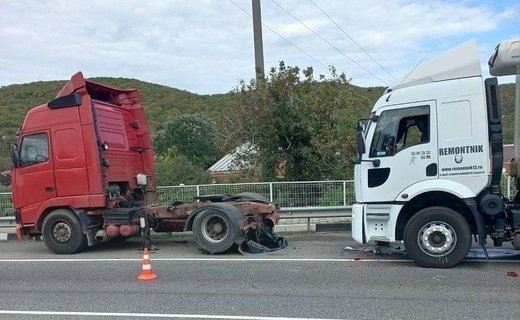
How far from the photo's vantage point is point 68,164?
1083 cm

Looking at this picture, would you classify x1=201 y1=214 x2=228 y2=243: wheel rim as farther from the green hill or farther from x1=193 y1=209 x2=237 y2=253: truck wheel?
the green hill

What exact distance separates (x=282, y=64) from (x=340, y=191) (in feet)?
23.0

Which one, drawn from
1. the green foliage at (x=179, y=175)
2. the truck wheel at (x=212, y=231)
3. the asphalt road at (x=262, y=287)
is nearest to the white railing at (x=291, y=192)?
the asphalt road at (x=262, y=287)

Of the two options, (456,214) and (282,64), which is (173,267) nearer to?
(456,214)

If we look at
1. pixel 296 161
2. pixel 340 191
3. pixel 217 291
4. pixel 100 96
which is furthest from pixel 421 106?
pixel 296 161

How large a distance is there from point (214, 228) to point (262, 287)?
318 cm

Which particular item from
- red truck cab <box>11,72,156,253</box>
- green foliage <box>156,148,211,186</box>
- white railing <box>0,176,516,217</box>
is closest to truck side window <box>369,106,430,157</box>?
white railing <box>0,176,516,217</box>

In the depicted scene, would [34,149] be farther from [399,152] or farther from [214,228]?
[399,152]

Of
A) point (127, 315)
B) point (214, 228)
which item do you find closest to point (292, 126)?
point (214, 228)

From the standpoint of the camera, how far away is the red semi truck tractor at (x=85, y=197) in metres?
10.7

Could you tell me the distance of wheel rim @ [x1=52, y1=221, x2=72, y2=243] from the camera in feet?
35.9

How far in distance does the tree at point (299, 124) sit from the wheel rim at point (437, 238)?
30.8ft

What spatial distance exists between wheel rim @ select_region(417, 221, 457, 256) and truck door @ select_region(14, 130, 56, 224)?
23.6 ft

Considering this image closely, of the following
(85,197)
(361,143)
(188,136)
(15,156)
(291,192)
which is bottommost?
(291,192)
